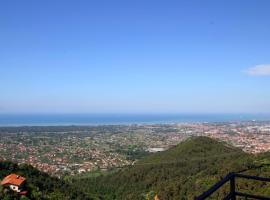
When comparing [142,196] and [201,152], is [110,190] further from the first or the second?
[201,152]

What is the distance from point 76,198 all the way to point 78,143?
58.0 metres

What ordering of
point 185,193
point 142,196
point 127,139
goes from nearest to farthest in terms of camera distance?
point 185,193 → point 142,196 → point 127,139

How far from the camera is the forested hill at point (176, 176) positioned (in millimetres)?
29633

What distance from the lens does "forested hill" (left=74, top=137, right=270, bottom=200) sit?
29633 millimetres

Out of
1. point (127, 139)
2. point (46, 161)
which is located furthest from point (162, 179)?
point (127, 139)

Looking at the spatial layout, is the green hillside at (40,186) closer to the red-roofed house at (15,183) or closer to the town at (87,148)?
the red-roofed house at (15,183)

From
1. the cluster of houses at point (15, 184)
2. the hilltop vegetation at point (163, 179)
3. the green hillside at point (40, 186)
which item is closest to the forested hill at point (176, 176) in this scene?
the hilltop vegetation at point (163, 179)

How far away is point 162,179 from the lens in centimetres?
3562

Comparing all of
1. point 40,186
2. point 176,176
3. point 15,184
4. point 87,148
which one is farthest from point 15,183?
point 87,148

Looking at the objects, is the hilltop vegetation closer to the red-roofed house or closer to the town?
the red-roofed house

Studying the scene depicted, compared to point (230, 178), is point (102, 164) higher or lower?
lower

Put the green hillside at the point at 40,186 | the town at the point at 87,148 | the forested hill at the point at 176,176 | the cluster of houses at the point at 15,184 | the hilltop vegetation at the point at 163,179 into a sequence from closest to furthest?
1. the cluster of houses at the point at 15,184
2. the green hillside at the point at 40,186
3. the hilltop vegetation at the point at 163,179
4. the forested hill at the point at 176,176
5. the town at the point at 87,148

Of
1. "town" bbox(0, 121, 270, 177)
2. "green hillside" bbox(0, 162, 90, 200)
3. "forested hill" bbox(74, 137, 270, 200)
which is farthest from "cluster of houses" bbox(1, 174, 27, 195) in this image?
"town" bbox(0, 121, 270, 177)

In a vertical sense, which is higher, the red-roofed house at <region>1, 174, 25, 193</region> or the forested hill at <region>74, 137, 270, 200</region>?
the red-roofed house at <region>1, 174, 25, 193</region>
